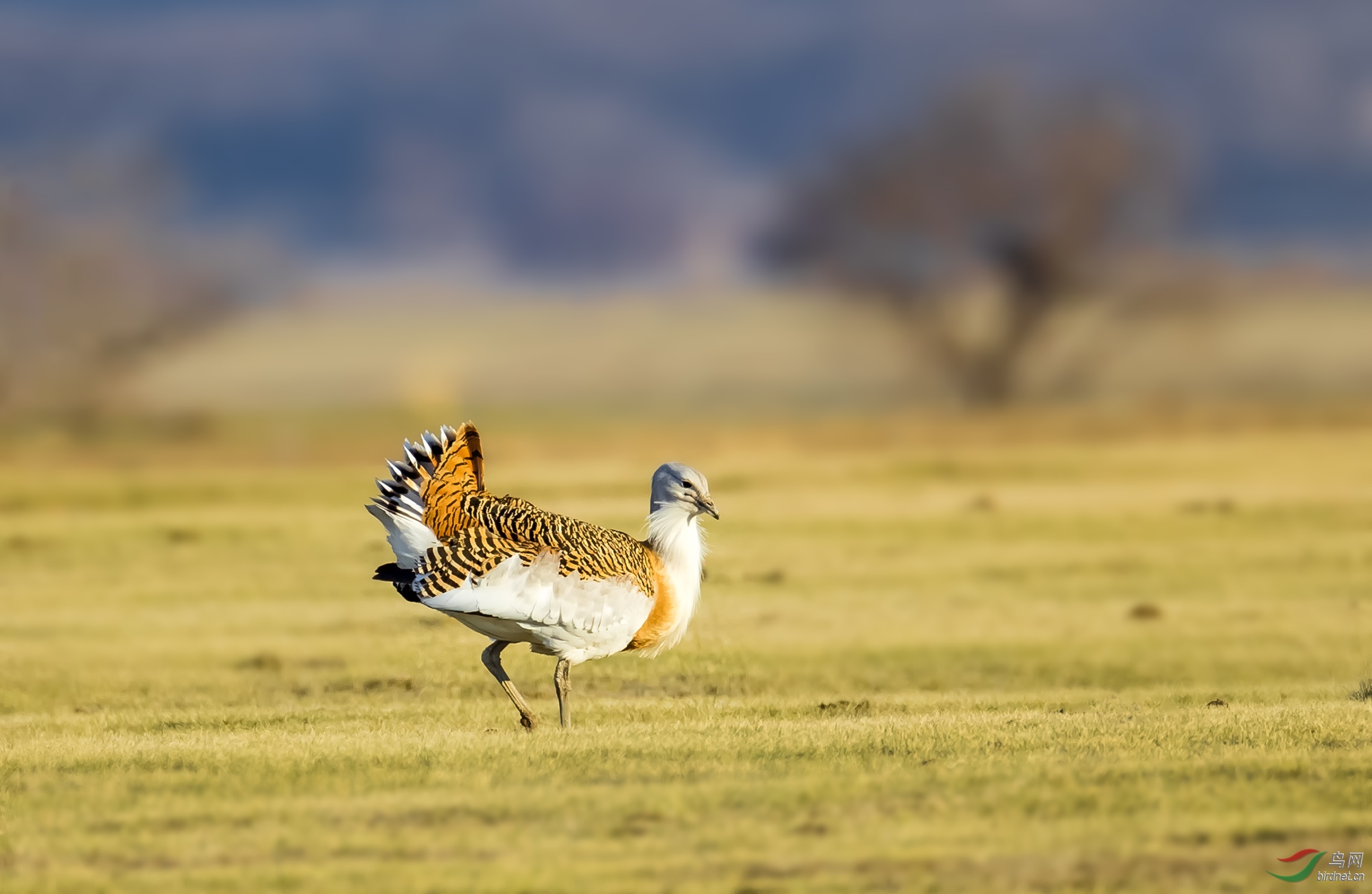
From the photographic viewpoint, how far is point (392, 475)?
1270cm

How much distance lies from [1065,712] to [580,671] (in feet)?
20.9

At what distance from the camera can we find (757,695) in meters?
15.9

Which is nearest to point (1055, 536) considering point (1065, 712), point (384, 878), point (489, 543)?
point (1065, 712)

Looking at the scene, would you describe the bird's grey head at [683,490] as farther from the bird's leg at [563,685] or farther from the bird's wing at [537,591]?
the bird's leg at [563,685]

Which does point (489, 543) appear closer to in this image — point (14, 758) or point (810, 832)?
point (14, 758)

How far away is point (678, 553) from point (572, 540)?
793mm

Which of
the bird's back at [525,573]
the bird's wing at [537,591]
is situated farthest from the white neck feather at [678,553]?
the bird's wing at [537,591]

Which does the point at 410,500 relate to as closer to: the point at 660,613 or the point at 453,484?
the point at 453,484

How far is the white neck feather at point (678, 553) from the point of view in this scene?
39.7ft

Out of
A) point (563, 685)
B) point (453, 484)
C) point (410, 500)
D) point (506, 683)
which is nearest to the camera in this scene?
point (563, 685)

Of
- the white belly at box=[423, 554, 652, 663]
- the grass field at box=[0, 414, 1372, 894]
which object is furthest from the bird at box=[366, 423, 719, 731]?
the grass field at box=[0, 414, 1372, 894]

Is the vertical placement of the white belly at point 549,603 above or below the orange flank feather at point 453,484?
below

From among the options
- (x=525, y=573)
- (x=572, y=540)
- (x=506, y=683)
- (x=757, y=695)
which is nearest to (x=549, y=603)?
(x=525, y=573)

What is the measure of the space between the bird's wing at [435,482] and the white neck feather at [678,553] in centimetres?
137
